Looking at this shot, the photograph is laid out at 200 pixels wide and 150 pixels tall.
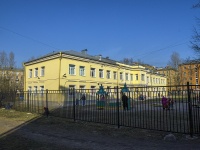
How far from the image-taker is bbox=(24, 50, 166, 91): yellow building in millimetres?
32125

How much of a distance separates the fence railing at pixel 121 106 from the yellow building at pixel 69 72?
14.6 metres

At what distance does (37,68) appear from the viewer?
37.1 metres

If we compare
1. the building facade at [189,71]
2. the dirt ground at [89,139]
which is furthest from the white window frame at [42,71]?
the dirt ground at [89,139]

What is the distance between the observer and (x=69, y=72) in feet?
108

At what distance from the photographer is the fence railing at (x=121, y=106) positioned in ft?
26.9

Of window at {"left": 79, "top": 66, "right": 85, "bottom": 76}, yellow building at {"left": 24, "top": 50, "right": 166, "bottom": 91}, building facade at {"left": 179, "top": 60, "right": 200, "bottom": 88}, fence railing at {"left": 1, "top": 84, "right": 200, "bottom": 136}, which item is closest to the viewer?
fence railing at {"left": 1, "top": 84, "right": 200, "bottom": 136}

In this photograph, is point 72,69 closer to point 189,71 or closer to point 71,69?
point 71,69

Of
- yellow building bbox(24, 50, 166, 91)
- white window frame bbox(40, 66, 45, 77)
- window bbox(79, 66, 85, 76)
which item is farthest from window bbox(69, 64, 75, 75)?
white window frame bbox(40, 66, 45, 77)

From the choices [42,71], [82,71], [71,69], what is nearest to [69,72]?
[71,69]

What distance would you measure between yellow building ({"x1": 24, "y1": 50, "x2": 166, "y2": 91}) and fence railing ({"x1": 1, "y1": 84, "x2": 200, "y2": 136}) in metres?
14.6

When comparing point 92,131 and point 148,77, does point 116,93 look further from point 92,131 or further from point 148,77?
point 148,77

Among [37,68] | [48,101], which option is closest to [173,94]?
[48,101]

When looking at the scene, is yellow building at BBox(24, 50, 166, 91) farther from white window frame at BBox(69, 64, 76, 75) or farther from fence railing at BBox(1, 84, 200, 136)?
fence railing at BBox(1, 84, 200, 136)

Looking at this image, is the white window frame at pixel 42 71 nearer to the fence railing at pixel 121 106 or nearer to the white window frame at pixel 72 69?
the white window frame at pixel 72 69
